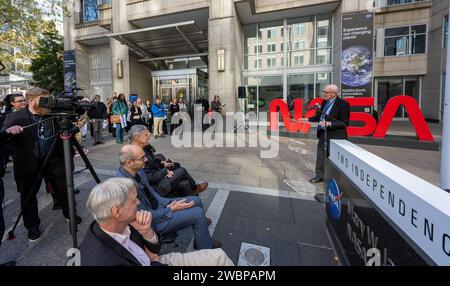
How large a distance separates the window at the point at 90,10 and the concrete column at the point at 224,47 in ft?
33.8

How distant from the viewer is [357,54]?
12.5 metres

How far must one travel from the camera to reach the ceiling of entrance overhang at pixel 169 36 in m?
12.7

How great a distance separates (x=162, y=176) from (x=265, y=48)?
577 inches

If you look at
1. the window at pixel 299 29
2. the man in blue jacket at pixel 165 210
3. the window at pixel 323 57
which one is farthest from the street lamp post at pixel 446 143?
the window at pixel 299 29

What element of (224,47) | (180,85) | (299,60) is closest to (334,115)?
(224,47)

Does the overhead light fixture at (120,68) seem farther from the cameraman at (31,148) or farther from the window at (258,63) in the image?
the cameraman at (31,148)

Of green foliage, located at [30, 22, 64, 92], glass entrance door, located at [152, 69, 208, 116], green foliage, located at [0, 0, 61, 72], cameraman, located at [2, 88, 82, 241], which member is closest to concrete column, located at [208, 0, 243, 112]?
glass entrance door, located at [152, 69, 208, 116]

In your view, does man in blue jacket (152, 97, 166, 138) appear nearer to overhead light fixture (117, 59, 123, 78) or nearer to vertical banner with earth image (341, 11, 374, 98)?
overhead light fixture (117, 59, 123, 78)

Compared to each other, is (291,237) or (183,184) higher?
(183,184)

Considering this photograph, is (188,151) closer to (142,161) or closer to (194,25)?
(142,161)

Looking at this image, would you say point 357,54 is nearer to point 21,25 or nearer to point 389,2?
point 389,2

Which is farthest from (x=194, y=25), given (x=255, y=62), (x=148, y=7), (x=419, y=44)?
(x=419, y=44)
